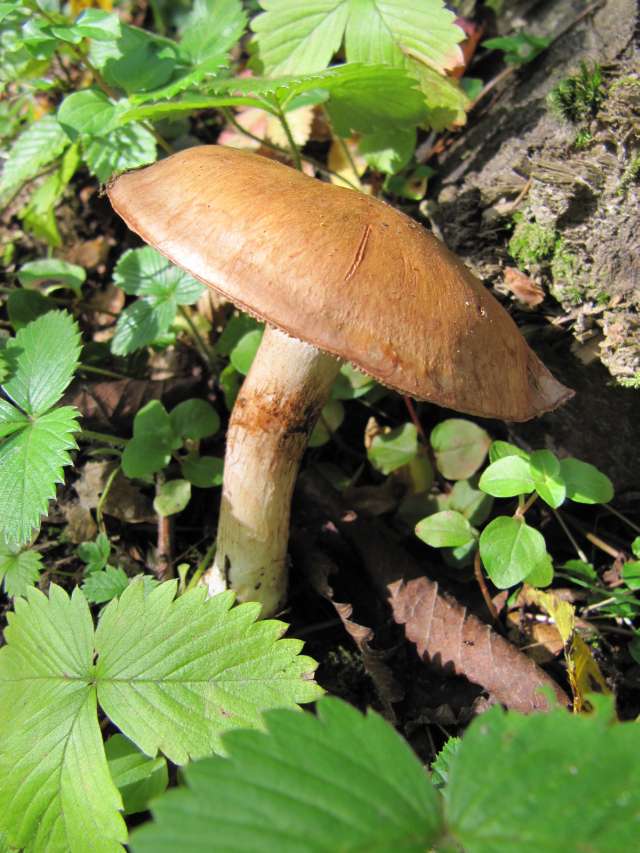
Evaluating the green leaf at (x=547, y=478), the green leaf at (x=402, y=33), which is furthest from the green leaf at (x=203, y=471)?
the green leaf at (x=402, y=33)

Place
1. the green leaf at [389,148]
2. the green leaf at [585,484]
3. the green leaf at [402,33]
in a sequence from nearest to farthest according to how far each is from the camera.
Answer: the green leaf at [585,484] < the green leaf at [402,33] < the green leaf at [389,148]

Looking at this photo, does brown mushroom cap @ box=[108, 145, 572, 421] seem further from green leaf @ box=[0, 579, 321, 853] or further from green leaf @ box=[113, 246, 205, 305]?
green leaf @ box=[0, 579, 321, 853]

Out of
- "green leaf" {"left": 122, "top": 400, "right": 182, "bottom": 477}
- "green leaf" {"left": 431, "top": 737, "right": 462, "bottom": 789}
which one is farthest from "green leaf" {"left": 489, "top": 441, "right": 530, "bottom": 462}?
"green leaf" {"left": 122, "top": 400, "right": 182, "bottom": 477}

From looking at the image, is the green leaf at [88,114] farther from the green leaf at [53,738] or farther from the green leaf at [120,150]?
the green leaf at [53,738]

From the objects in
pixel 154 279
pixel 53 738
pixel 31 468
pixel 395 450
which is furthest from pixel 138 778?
pixel 154 279

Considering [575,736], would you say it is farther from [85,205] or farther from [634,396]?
[85,205]

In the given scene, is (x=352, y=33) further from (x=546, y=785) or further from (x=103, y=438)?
(x=546, y=785)

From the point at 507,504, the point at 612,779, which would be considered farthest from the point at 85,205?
the point at 612,779
